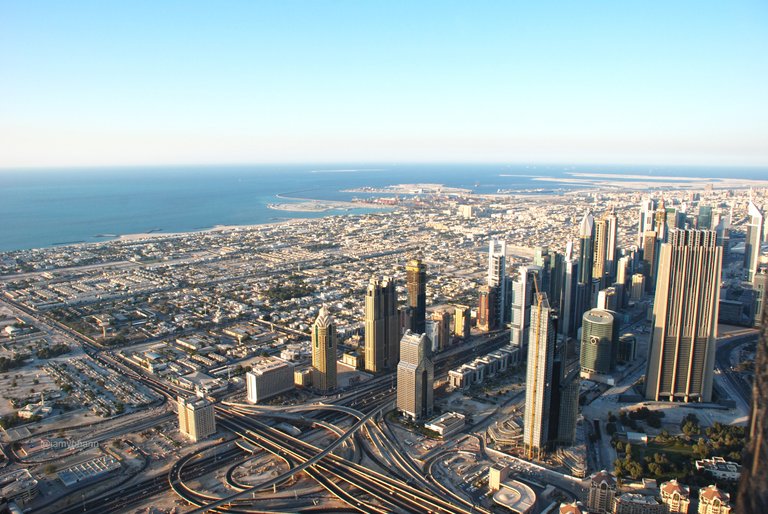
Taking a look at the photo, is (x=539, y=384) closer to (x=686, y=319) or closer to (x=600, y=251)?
(x=686, y=319)

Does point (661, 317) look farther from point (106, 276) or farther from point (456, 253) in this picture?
point (106, 276)

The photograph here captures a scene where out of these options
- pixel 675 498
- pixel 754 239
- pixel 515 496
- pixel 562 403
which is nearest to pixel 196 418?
pixel 515 496

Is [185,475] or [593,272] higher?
[593,272]

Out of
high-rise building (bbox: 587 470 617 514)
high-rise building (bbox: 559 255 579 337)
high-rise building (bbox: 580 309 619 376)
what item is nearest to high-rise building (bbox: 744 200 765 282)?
high-rise building (bbox: 559 255 579 337)

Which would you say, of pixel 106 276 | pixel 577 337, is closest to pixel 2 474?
pixel 577 337

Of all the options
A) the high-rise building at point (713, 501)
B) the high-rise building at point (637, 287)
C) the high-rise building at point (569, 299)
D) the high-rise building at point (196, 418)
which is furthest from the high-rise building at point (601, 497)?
the high-rise building at point (637, 287)
